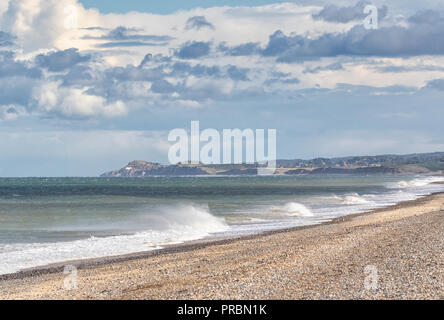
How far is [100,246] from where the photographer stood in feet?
92.4

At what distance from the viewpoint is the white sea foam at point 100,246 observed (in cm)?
2413

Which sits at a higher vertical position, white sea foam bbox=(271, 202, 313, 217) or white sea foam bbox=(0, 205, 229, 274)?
white sea foam bbox=(0, 205, 229, 274)

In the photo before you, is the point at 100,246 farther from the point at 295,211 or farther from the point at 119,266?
the point at 295,211

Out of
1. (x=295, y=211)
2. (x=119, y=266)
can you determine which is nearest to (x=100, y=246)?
(x=119, y=266)

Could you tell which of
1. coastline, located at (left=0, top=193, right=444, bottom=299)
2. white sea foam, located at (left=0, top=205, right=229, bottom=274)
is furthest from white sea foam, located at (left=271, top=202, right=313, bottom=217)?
coastline, located at (left=0, top=193, right=444, bottom=299)

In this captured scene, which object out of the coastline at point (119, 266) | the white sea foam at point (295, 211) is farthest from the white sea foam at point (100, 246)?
the white sea foam at point (295, 211)

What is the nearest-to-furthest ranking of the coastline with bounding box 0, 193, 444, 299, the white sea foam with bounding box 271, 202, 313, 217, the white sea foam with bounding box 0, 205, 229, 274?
the coastline with bounding box 0, 193, 444, 299 → the white sea foam with bounding box 0, 205, 229, 274 → the white sea foam with bounding box 271, 202, 313, 217

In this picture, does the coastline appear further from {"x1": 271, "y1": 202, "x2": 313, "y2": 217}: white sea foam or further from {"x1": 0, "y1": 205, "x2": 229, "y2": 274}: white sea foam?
{"x1": 271, "y1": 202, "x2": 313, "y2": 217}: white sea foam

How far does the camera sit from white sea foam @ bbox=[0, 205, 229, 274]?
24.1m

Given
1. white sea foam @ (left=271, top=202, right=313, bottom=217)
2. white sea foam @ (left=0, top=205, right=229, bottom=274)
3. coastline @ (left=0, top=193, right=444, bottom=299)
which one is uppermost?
→ coastline @ (left=0, top=193, right=444, bottom=299)

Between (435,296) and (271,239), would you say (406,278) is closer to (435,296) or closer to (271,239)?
(435,296)

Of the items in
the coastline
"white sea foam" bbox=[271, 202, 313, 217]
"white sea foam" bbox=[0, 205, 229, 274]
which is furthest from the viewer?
"white sea foam" bbox=[271, 202, 313, 217]
